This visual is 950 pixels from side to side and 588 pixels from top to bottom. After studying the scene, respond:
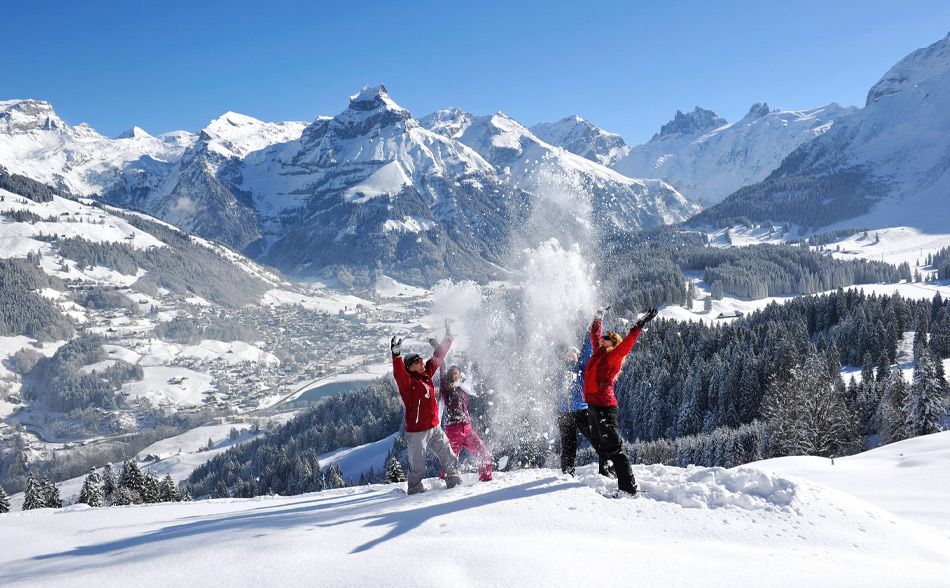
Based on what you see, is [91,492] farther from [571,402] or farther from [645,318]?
[645,318]

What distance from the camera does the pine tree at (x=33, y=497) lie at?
115 feet

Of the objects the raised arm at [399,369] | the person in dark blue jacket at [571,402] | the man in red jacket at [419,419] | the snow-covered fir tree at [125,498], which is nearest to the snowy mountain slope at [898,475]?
the person in dark blue jacket at [571,402]

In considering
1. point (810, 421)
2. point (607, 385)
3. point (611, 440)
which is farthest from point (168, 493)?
point (810, 421)

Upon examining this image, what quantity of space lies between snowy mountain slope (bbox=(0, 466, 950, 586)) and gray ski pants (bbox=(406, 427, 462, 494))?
489 mm

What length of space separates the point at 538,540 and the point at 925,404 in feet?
149

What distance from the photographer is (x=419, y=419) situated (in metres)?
10.7

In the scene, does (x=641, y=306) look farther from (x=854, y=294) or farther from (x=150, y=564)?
(x=150, y=564)

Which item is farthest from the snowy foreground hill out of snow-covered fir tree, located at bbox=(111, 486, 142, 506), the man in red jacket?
snow-covered fir tree, located at bbox=(111, 486, 142, 506)

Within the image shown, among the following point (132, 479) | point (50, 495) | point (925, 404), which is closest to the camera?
point (925, 404)

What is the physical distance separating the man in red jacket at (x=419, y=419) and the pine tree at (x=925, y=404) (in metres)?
43.5

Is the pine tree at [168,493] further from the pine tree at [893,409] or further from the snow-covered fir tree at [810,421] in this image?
the pine tree at [893,409]

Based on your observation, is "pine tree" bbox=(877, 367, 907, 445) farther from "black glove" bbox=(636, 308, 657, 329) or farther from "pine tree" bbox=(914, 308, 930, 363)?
"black glove" bbox=(636, 308, 657, 329)

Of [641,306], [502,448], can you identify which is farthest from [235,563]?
[641,306]

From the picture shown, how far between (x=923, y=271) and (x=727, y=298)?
9073 centimetres
